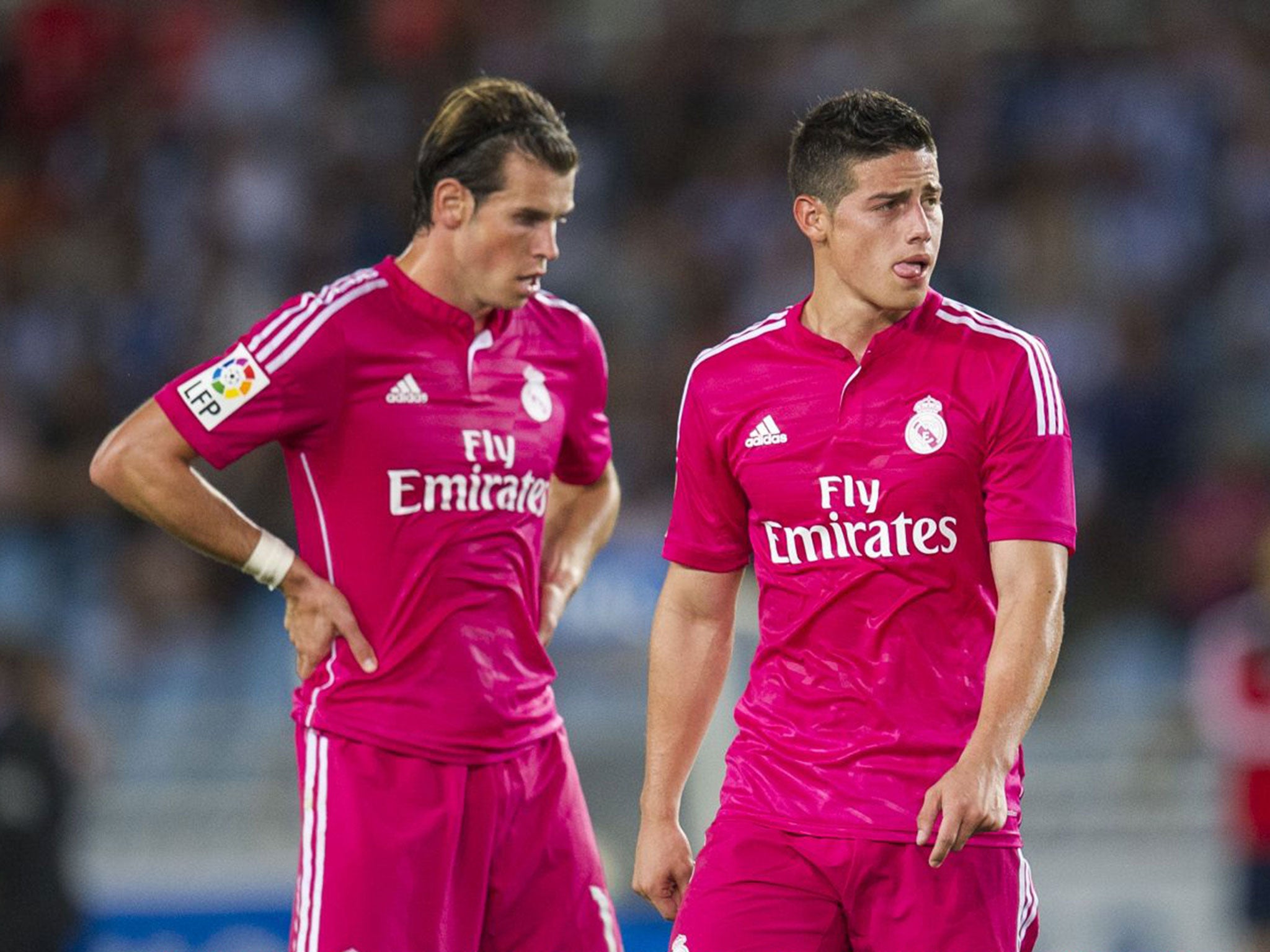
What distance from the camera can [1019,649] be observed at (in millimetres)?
A: 3943

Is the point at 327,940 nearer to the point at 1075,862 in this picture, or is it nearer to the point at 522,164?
the point at 522,164

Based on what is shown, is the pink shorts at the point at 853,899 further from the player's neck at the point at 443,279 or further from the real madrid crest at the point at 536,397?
the player's neck at the point at 443,279

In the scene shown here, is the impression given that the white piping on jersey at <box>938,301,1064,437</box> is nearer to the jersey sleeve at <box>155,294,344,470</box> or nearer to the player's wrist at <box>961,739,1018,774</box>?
the player's wrist at <box>961,739,1018,774</box>

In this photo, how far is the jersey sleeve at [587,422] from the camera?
523 cm

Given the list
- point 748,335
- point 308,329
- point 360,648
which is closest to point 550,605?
point 360,648

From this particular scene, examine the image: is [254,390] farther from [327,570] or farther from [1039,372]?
[1039,372]

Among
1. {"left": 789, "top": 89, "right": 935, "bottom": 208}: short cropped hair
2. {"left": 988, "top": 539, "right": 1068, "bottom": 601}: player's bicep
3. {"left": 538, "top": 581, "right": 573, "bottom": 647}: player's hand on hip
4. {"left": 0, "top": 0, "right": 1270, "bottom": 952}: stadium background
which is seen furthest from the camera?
{"left": 0, "top": 0, "right": 1270, "bottom": 952}: stadium background

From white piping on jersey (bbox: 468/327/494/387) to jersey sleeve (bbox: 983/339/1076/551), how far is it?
1341 mm

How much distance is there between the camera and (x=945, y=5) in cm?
1297

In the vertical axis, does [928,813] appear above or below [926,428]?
below

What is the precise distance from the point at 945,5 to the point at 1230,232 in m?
2.43

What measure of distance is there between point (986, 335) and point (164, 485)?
1835 mm

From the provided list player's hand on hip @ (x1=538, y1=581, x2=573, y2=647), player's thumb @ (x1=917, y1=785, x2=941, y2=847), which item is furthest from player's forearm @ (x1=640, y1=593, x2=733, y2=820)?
player's thumb @ (x1=917, y1=785, x2=941, y2=847)

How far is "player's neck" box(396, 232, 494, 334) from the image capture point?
4957 millimetres
